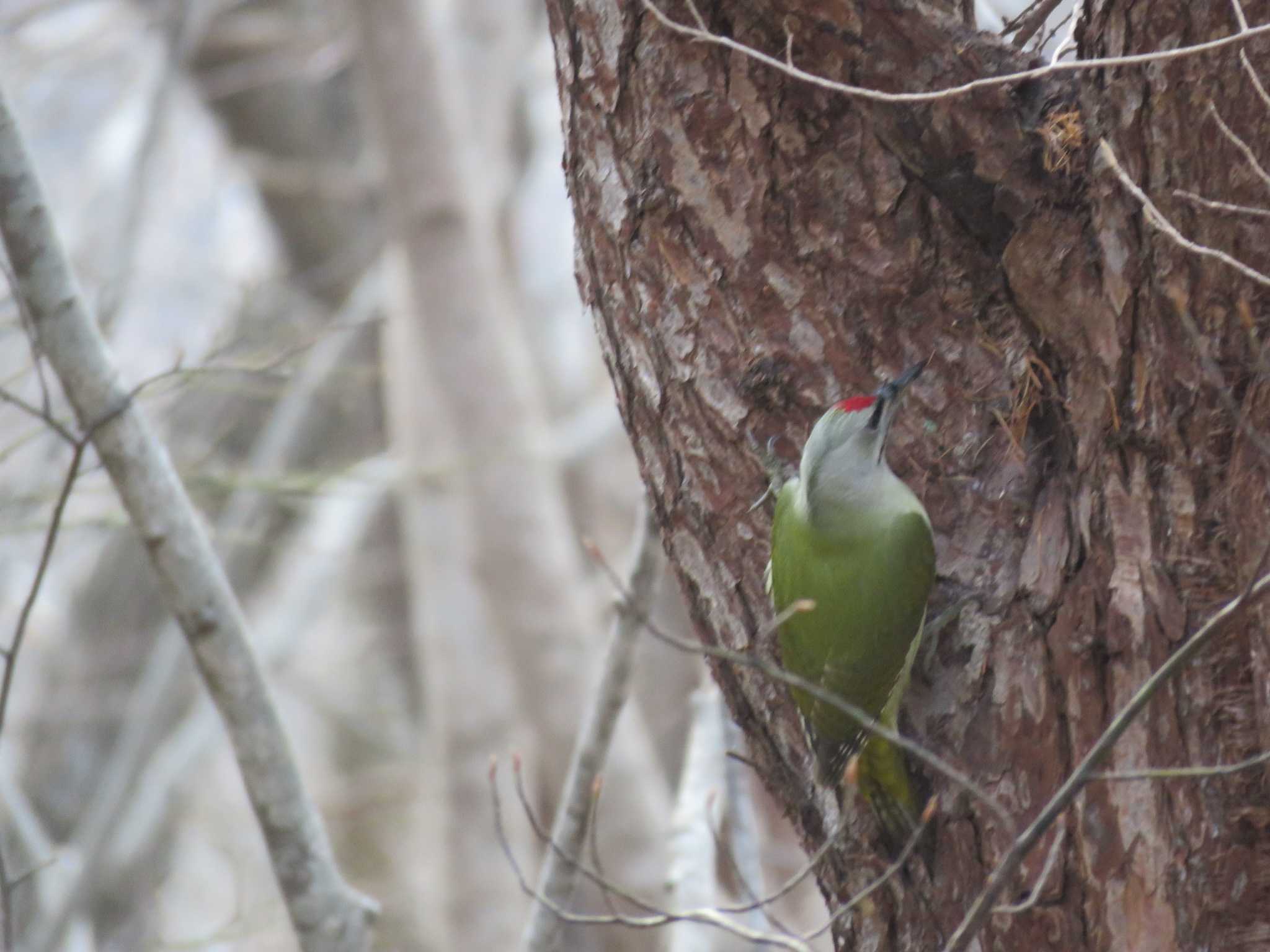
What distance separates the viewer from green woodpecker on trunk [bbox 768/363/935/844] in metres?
2.12

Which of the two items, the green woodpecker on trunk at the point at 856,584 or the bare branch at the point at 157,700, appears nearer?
the green woodpecker on trunk at the point at 856,584

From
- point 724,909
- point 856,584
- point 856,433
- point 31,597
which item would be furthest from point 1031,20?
point 31,597

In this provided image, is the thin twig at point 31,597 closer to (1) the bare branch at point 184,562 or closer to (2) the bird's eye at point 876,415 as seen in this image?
(1) the bare branch at point 184,562

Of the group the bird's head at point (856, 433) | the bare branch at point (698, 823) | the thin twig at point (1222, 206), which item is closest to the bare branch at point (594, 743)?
the bare branch at point (698, 823)

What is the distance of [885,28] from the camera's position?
1.98 meters

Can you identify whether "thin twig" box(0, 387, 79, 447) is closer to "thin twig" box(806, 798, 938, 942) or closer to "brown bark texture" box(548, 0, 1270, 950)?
"brown bark texture" box(548, 0, 1270, 950)

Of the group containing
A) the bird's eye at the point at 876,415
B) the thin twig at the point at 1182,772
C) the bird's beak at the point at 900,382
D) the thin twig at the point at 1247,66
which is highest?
the thin twig at the point at 1247,66

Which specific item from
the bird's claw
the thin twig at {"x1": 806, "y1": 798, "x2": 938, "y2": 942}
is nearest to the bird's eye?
the bird's claw

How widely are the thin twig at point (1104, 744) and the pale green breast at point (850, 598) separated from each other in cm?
57

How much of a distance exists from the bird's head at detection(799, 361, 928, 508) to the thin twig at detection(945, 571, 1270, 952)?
0.73 m

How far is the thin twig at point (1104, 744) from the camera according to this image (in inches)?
54.3

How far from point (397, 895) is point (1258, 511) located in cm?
1049

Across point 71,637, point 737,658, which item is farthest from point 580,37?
point 71,637

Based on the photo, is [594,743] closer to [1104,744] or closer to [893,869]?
[893,869]
